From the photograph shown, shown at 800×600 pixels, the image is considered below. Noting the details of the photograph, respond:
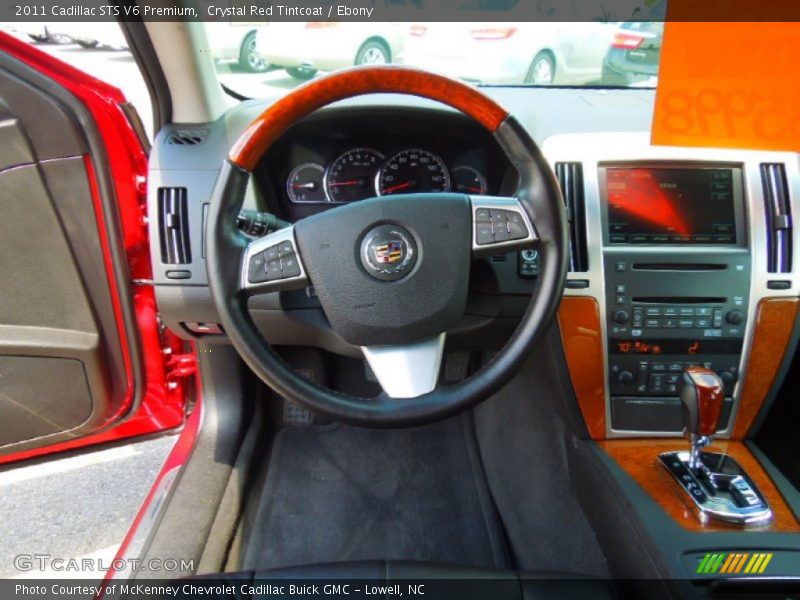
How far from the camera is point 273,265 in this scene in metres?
1.08

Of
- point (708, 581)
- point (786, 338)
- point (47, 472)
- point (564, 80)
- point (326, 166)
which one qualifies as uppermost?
point (564, 80)

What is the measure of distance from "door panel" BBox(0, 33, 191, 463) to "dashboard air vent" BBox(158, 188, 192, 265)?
0.24 metres

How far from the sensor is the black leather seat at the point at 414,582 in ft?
3.37

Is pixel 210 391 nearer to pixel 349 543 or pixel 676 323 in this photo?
pixel 349 543

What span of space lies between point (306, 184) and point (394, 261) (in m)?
0.61

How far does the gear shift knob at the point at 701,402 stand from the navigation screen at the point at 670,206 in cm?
36

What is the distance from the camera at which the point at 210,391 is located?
6.39ft

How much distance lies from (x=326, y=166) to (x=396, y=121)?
0.75 feet

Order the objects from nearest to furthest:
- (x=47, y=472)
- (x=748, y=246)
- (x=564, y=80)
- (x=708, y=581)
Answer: (x=708, y=581) < (x=748, y=246) < (x=564, y=80) < (x=47, y=472)

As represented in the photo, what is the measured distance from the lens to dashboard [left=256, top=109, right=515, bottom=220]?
1.50 metres

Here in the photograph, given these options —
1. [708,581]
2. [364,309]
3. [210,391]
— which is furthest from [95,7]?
[708,581]

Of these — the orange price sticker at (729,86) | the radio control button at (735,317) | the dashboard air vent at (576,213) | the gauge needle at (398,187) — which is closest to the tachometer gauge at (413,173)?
the gauge needle at (398,187)

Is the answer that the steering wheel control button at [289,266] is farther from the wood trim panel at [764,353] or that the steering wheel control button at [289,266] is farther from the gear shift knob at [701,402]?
the wood trim panel at [764,353]

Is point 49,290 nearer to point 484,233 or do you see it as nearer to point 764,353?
point 484,233
